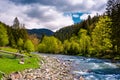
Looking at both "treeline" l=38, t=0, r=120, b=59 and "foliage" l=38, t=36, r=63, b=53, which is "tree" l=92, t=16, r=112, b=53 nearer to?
"treeline" l=38, t=0, r=120, b=59

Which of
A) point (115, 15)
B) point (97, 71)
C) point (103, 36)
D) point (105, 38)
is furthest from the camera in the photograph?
point (103, 36)

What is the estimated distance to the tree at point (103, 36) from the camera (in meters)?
76.4

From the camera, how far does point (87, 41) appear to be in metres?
107

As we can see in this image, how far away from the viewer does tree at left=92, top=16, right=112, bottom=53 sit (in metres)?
76.4

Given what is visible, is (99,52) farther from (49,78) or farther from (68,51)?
A: (49,78)

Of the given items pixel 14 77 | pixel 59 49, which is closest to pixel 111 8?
pixel 14 77

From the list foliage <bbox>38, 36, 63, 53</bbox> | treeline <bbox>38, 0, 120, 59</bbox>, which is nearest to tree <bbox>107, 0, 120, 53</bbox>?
treeline <bbox>38, 0, 120, 59</bbox>

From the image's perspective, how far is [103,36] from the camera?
80.6 m

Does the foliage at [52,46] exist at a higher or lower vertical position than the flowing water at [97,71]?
higher

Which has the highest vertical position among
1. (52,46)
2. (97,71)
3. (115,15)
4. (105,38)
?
(115,15)

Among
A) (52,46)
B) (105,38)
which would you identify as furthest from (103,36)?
(52,46)

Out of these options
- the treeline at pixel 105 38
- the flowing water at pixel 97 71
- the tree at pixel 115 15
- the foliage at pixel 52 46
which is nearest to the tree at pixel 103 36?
the treeline at pixel 105 38

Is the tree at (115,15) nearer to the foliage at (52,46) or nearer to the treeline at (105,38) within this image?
the treeline at (105,38)

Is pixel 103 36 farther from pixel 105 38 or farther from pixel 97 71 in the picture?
pixel 97 71
